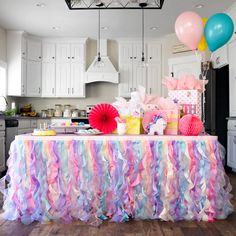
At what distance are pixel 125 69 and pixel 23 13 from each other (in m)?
2.59

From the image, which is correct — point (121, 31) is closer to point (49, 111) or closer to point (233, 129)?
point (49, 111)

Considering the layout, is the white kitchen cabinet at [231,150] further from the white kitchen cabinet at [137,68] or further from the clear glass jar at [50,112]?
the clear glass jar at [50,112]

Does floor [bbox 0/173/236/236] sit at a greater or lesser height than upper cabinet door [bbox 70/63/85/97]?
lesser

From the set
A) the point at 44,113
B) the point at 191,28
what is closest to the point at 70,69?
the point at 44,113

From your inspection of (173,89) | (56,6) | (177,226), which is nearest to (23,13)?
(56,6)

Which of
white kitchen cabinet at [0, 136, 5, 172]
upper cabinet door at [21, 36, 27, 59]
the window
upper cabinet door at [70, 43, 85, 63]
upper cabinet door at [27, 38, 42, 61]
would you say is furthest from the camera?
upper cabinet door at [70, 43, 85, 63]

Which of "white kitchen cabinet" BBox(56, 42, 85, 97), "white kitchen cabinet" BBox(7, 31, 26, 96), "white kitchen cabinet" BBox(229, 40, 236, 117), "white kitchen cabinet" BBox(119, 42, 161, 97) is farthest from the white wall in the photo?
"white kitchen cabinet" BBox(229, 40, 236, 117)

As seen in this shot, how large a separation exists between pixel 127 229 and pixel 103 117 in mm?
904

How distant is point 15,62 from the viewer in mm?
6492

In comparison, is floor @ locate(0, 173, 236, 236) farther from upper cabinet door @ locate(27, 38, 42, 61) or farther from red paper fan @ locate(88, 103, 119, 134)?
upper cabinet door @ locate(27, 38, 42, 61)

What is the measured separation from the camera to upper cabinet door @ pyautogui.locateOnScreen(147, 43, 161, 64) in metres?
7.12

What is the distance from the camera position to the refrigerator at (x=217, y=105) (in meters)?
5.38

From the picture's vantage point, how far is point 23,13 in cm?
537

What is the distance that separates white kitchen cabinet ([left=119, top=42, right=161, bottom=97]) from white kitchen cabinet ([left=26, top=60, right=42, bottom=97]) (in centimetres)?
181
